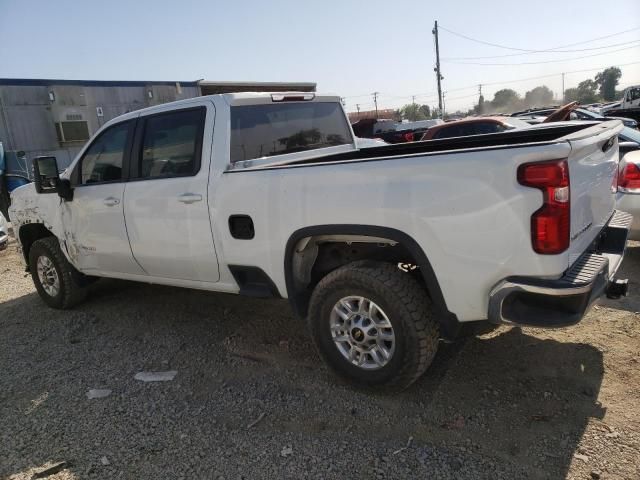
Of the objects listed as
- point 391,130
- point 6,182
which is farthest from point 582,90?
point 6,182

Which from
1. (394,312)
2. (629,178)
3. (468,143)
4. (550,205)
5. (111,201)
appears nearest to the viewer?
(550,205)

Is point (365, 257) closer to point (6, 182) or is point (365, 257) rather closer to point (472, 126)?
point (472, 126)

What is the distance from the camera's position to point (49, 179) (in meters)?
4.75

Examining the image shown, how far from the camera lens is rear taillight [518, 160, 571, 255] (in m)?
2.31

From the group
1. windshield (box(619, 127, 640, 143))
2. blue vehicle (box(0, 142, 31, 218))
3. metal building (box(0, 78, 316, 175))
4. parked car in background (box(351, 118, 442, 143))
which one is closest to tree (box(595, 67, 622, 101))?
parked car in background (box(351, 118, 442, 143))

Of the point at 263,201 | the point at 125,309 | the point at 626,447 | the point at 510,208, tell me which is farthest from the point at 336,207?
the point at 125,309

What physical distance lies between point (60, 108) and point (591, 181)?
21.4 meters

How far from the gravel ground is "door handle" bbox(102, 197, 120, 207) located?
1.22 metres

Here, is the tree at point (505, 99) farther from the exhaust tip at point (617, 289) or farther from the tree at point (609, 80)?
the exhaust tip at point (617, 289)

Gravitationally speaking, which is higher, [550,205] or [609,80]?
[609,80]

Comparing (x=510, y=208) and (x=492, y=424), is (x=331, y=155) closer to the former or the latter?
(x=510, y=208)

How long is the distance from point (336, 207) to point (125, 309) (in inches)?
130

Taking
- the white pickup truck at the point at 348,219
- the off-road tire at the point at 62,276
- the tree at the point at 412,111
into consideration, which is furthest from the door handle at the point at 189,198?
the tree at the point at 412,111

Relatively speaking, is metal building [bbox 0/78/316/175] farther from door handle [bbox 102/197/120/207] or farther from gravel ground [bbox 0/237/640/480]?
gravel ground [bbox 0/237/640/480]
